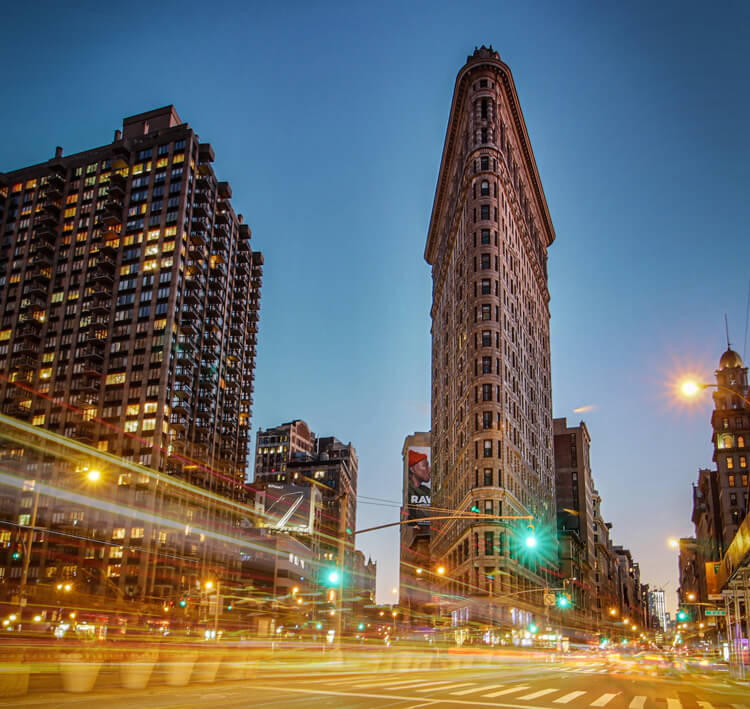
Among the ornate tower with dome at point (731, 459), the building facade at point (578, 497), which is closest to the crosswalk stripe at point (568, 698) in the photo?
the ornate tower with dome at point (731, 459)

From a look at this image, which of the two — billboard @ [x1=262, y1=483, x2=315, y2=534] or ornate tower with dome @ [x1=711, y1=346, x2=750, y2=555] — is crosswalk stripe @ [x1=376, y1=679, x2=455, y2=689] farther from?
ornate tower with dome @ [x1=711, y1=346, x2=750, y2=555]

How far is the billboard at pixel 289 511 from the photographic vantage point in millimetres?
101562

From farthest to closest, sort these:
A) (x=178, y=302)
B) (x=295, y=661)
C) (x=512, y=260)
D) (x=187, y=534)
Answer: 1. (x=178, y=302)
2. (x=187, y=534)
3. (x=512, y=260)
4. (x=295, y=661)

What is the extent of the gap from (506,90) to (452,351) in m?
42.1

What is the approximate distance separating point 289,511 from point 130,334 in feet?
135

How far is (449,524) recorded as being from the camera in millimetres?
105000

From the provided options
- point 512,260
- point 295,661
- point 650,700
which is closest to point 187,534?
point 512,260

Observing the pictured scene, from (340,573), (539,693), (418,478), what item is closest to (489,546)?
(340,573)

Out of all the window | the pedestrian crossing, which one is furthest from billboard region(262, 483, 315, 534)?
the pedestrian crossing

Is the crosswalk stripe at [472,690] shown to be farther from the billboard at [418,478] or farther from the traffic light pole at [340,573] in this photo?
the billboard at [418,478]

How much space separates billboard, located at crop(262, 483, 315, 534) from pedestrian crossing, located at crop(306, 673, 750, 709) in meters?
72.9

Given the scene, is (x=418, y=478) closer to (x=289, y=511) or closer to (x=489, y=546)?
(x=289, y=511)

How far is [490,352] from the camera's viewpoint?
87.5 metres

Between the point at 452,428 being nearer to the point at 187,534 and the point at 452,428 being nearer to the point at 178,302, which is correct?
the point at 187,534
